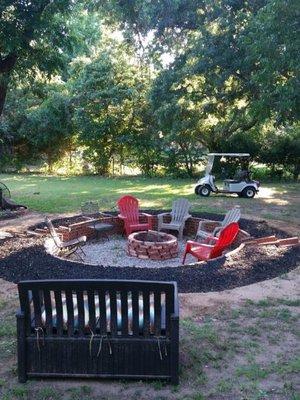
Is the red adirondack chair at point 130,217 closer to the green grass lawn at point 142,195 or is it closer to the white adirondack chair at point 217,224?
the white adirondack chair at point 217,224

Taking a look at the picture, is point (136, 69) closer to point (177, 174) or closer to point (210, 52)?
point (177, 174)

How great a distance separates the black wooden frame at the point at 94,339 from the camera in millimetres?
3879

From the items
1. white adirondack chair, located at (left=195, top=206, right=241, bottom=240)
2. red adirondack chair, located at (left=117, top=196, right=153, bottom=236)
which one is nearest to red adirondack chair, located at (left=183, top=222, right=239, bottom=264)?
white adirondack chair, located at (left=195, top=206, right=241, bottom=240)

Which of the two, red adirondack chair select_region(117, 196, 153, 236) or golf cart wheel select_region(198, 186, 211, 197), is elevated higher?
red adirondack chair select_region(117, 196, 153, 236)

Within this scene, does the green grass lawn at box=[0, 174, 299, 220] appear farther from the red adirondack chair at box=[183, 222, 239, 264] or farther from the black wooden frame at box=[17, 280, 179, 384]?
the black wooden frame at box=[17, 280, 179, 384]

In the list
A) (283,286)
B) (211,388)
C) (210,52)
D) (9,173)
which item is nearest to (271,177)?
(210,52)

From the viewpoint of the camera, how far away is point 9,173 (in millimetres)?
27109

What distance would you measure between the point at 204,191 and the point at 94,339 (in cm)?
1297

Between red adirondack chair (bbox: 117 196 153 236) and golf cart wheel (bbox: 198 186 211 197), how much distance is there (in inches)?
243

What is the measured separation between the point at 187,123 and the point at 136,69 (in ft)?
21.9

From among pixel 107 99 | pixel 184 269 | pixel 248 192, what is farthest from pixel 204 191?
pixel 107 99

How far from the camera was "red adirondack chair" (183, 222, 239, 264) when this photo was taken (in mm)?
7773

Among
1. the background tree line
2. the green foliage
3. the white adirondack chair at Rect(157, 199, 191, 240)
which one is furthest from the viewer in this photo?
the green foliage

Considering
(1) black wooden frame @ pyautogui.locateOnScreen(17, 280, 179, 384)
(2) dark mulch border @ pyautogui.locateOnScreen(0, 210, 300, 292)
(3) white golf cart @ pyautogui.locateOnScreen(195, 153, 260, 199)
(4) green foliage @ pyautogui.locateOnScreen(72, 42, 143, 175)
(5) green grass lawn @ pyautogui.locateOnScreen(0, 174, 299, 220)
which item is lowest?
(5) green grass lawn @ pyautogui.locateOnScreen(0, 174, 299, 220)
